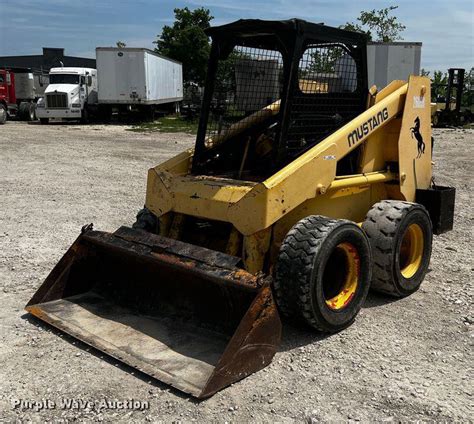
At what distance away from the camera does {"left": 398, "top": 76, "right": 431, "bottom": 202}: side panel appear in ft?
18.4

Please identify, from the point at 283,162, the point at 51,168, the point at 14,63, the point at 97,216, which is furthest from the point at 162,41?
the point at 283,162

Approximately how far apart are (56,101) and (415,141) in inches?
898

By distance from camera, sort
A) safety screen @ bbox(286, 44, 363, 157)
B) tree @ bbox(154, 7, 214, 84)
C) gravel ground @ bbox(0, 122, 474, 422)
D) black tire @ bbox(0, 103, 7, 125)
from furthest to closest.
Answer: tree @ bbox(154, 7, 214, 84)
black tire @ bbox(0, 103, 7, 125)
safety screen @ bbox(286, 44, 363, 157)
gravel ground @ bbox(0, 122, 474, 422)

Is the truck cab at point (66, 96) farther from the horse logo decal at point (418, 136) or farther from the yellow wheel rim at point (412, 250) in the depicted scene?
the yellow wheel rim at point (412, 250)

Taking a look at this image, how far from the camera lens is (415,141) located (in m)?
5.82

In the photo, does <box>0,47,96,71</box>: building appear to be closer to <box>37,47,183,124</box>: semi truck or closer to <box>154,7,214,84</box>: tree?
<box>154,7,214,84</box>: tree

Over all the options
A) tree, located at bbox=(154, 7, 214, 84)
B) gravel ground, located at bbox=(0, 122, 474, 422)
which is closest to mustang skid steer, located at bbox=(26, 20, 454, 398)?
gravel ground, located at bbox=(0, 122, 474, 422)

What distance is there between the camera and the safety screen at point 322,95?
482cm

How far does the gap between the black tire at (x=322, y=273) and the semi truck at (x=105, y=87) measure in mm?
22354

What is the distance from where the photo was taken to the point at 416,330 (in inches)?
177

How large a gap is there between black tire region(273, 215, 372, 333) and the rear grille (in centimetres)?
2343

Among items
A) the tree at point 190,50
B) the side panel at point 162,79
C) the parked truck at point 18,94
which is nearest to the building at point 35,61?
the tree at point 190,50

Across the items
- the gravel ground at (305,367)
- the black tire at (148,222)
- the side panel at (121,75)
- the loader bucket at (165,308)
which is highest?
the side panel at (121,75)

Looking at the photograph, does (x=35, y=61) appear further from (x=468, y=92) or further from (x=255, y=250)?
(x=255, y=250)
